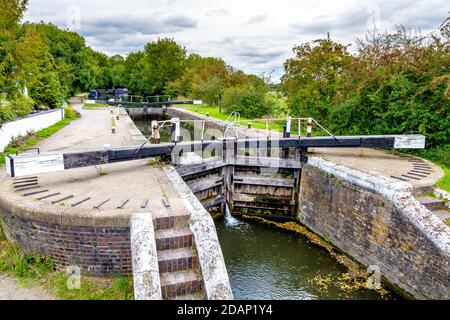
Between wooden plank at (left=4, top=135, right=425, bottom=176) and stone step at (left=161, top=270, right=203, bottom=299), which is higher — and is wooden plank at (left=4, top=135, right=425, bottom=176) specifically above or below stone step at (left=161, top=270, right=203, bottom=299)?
above

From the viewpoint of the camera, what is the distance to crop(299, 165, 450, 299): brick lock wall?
18.5ft

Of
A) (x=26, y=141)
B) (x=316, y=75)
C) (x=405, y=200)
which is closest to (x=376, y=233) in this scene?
(x=405, y=200)

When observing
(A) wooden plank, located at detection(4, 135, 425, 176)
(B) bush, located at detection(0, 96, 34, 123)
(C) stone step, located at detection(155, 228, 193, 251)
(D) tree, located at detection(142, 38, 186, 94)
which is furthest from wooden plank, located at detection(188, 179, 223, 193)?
(D) tree, located at detection(142, 38, 186, 94)

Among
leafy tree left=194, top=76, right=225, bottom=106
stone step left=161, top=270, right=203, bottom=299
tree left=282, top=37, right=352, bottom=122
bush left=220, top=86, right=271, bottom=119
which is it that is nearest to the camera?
stone step left=161, top=270, right=203, bottom=299

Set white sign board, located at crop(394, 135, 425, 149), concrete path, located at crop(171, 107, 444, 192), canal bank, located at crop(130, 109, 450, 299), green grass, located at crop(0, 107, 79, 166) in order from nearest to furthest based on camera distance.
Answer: canal bank, located at crop(130, 109, 450, 299), concrete path, located at crop(171, 107, 444, 192), white sign board, located at crop(394, 135, 425, 149), green grass, located at crop(0, 107, 79, 166)

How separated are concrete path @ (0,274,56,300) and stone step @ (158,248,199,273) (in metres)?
1.71

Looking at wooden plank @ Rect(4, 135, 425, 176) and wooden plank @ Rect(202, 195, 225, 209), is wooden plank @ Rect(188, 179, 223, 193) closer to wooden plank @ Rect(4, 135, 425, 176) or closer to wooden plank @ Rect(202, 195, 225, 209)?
wooden plank @ Rect(202, 195, 225, 209)

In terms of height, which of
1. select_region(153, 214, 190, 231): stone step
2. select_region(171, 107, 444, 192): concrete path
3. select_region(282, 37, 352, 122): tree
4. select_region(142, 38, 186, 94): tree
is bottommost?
select_region(153, 214, 190, 231): stone step

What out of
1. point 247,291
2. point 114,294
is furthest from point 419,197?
point 114,294

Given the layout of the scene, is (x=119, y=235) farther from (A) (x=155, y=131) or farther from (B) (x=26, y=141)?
(B) (x=26, y=141)

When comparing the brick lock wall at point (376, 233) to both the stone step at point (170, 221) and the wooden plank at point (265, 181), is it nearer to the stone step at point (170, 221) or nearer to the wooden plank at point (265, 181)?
the wooden plank at point (265, 181)

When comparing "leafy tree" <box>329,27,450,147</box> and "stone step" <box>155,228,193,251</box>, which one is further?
"leafy tree" <box>329,27,450,147</box>

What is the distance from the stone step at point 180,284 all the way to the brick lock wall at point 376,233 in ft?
13.5

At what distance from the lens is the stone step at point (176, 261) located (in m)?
4.78
